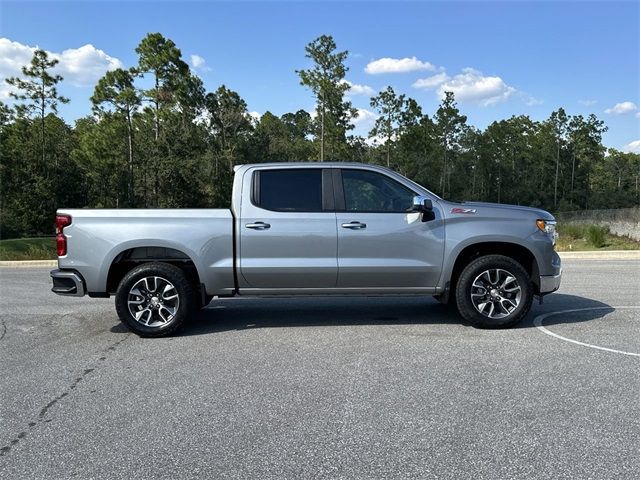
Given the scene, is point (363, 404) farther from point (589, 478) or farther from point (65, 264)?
point (65, 264)

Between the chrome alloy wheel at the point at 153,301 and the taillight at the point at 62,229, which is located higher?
the taillight at the point at 62,229

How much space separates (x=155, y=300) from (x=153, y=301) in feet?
0.08

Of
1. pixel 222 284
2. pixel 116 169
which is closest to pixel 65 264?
pixel 222 284

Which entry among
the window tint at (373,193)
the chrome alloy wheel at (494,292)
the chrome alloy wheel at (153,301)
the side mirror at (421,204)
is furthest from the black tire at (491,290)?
the chrome alloy wheel at (153,301)

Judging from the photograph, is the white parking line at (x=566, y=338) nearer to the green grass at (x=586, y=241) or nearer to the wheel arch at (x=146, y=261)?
the wheel arch at (x=146, y=261)

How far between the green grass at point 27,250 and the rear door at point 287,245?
1635cm

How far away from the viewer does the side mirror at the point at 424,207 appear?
19.4 ft

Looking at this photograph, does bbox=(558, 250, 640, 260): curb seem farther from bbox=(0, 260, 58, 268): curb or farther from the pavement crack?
bbox=(0, 260, 58, 268): curb

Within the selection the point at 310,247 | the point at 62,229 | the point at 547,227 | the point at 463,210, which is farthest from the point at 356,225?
the point at 62,229

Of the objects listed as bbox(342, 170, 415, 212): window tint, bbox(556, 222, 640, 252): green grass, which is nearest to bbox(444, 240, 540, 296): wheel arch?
bbox(342, 170, 415, 212): window tint

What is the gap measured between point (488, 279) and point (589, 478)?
3403mm

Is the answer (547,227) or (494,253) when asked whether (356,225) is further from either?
(547,227)

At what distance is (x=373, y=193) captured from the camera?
630cm

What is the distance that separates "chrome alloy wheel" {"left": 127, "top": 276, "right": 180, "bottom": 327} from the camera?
613 centimetres
